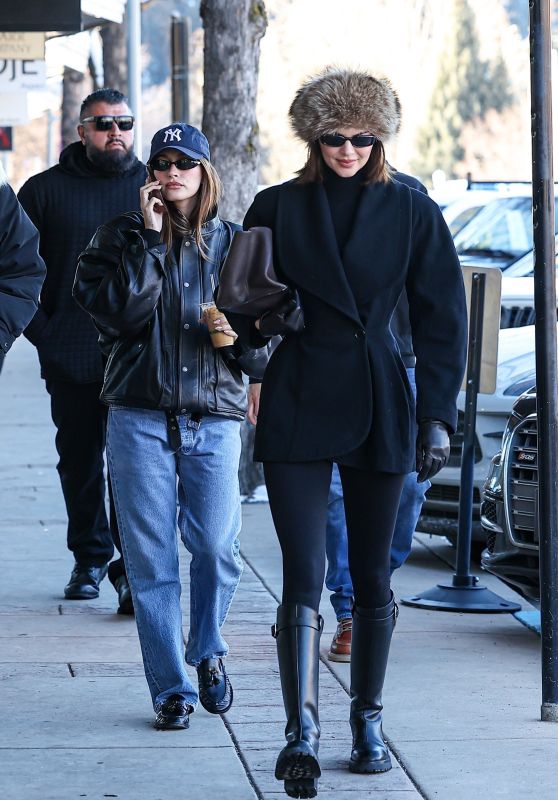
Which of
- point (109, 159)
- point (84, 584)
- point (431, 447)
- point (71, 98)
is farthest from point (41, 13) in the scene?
point (71, 98)

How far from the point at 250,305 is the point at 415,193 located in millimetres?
593

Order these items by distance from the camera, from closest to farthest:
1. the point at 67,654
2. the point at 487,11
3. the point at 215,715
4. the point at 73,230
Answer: the point at 215,715, the point at 67,654, the point at 73,230, the point at 487,11

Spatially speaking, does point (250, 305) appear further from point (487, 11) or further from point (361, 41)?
point (487, 11)

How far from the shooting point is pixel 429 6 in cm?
8394

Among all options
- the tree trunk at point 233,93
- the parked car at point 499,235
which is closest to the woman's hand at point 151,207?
the tree trunk at point 233,93

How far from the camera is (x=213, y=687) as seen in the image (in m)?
5.36

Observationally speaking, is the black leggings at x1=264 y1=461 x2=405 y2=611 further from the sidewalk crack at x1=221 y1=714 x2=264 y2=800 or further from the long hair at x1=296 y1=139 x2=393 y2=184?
the long hair at x1=296 y1=139 x2=393 y2=184

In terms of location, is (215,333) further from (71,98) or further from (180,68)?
(71,98)

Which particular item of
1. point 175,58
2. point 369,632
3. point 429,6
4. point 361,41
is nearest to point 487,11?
point 429,6

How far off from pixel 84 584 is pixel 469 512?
1.74 m

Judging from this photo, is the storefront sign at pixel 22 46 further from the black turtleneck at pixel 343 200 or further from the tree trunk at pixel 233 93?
the black turtleneck at pixel 343 200

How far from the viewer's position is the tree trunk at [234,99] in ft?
34.1

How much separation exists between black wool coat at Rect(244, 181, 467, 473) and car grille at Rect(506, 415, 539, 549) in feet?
5.77

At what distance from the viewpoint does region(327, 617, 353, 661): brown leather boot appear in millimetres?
6266
